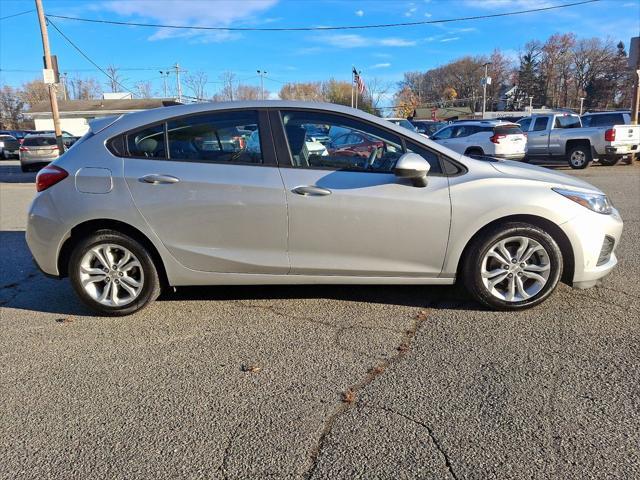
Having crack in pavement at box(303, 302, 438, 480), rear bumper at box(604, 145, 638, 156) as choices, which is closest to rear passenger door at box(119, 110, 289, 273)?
crack in pavement at box(303, 302, 438, 480)

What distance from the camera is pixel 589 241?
386 centimetres

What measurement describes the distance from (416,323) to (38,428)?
2.57 meters

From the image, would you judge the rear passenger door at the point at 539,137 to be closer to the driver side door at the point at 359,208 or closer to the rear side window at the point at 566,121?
the rear side window at the point at 566,121

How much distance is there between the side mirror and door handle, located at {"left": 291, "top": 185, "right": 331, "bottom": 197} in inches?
22.1

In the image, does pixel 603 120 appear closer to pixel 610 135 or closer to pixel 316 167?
pixel 610 135

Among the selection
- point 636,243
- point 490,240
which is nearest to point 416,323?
point 490,240

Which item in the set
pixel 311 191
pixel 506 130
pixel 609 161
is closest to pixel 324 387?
pixel 311 191

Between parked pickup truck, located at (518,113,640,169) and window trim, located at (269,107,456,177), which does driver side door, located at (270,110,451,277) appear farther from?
parked pickup truck, located at (518,113,640,169)

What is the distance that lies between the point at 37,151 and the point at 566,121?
19.7 meters

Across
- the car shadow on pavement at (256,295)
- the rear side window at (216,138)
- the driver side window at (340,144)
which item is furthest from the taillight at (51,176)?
the driver side window at (340,144)

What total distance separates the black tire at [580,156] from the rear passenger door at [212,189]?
15893 millimetres

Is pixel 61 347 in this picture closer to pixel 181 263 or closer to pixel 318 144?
pixel 181 263

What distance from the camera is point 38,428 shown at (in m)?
2.61

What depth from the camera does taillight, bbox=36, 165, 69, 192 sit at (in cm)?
394
